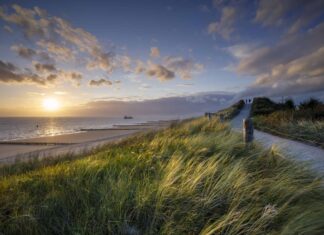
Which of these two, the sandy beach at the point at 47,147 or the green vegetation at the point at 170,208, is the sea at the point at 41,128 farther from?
the green vegetation at the point at 170,208

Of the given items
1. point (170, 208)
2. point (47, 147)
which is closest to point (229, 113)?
point (47, 147)

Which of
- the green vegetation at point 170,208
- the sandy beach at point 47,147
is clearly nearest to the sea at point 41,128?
the sandy beach at point 47,147

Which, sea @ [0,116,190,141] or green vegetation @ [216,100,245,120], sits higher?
green vegetation @ [216,100,245,120]

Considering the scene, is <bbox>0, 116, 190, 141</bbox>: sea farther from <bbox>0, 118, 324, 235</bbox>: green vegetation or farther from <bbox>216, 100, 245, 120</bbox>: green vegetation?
<bbox>0, 118, 324, 235</bbox>: green vegetation

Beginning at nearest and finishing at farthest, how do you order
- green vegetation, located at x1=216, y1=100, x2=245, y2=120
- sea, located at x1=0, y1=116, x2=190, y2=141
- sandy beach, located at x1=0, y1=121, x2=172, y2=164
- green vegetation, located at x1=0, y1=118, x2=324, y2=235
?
green vegetation, located at x1=0, y1=118, x2=324, y2=235
sandy beach, located at x1=0, y1=121, x2=172, y2=164
green vegetation, located at x1=216, y1=100, x2=245, y2=120
sea, located at x1=0, y1=116, x2=190, y2=141

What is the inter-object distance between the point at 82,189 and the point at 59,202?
13.3 inches

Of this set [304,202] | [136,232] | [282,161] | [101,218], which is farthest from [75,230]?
[282,161]

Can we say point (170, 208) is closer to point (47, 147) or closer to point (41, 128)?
point (47, 147)

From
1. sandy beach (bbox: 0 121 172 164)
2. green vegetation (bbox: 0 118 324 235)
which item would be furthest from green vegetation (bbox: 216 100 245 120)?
green vegetation (bbox: 0 118 324 235)

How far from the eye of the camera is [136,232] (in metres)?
2.02

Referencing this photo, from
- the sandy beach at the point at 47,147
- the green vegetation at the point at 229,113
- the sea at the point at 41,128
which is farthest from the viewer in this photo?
the sea at the point at 41,128

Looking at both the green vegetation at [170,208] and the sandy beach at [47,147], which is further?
the sandy beach at [47,147]

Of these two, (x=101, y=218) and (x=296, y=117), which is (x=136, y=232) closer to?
(x=101, y=218)

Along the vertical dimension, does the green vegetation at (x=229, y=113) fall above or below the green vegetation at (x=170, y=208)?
above
